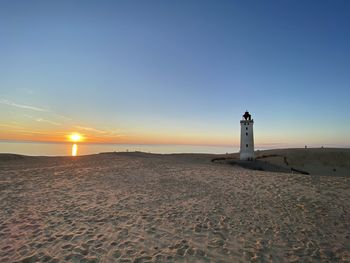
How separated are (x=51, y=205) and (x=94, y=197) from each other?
201cm

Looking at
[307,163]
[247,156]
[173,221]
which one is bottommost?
[173,221]

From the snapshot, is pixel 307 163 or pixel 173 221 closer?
pixel 173 221

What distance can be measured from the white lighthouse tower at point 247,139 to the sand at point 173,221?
24589mm

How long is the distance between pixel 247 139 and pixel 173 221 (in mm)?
33649

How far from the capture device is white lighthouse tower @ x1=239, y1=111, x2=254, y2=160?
131 feet

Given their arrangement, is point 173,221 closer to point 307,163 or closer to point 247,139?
point 247,139

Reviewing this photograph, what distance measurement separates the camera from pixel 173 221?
349 inches

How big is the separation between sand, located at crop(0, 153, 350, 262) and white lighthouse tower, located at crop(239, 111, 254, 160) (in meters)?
24.6

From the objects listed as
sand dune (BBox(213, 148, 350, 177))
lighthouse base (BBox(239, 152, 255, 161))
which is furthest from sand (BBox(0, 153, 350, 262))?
lighthouse base (BBox(239, 152, 255, 161))

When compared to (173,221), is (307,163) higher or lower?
higher

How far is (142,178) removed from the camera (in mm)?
17094

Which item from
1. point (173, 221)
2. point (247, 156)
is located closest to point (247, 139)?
point (247, 156)

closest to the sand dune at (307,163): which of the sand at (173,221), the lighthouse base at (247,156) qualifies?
the lighthouse base at (247,156)

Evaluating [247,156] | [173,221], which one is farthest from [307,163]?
[173,221]
